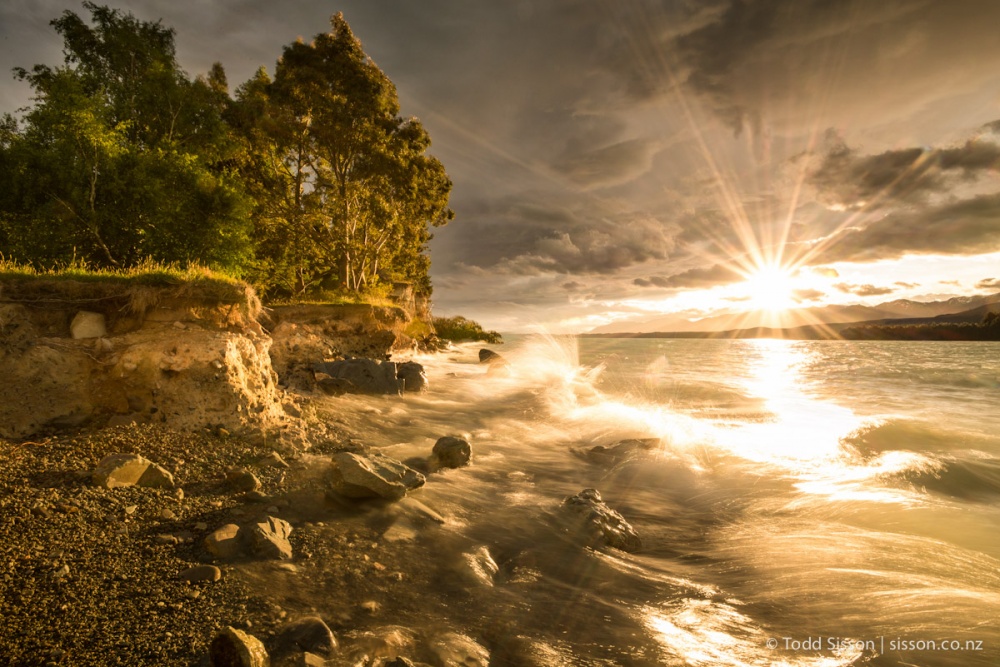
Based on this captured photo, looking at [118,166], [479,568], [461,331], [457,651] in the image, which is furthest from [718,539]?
[461,331]

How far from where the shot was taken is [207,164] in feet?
68.6

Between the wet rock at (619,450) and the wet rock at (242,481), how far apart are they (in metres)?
7.04

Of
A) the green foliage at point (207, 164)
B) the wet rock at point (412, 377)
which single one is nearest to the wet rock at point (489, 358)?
the green foliage at point (207, 164)

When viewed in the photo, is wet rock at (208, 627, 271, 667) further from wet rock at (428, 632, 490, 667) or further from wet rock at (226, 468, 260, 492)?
wet rock at (226, 468, 260, 492)

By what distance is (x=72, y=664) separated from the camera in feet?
8.57

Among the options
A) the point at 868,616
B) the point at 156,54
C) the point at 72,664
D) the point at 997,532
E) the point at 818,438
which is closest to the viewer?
the point at 72,664

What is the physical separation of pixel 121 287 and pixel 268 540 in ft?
23.2

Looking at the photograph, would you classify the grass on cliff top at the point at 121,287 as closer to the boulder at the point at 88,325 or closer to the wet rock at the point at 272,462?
the boulder at the point at 88,325

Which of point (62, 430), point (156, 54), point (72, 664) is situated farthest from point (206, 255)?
point (72, 664)

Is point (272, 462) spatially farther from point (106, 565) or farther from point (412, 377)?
point (412, 377)

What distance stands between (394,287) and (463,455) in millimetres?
34714

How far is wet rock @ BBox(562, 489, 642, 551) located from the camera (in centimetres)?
566

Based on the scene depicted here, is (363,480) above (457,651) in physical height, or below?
above

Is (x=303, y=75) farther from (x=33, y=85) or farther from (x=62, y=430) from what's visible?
(x=62, y=430)
